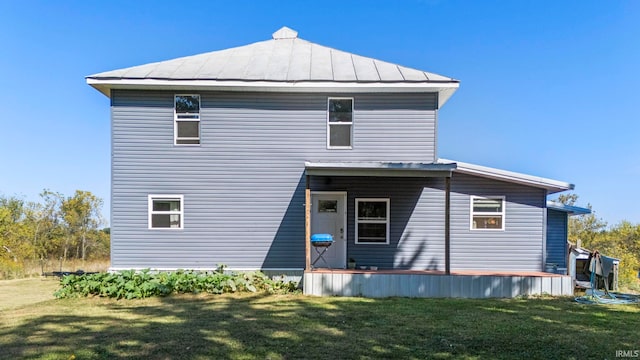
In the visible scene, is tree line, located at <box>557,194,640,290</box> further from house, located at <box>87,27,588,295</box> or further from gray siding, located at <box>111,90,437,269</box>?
gray siding, located at <box>111,90,437,269</box>


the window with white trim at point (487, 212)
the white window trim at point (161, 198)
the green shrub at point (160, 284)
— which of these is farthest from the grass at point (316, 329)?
the window with white trim at point (487, 212)

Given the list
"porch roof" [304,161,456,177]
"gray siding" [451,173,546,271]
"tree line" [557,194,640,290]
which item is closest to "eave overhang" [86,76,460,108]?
"porch roof" [304,161,456,177]

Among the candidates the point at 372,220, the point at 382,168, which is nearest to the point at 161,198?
the point at 372,220

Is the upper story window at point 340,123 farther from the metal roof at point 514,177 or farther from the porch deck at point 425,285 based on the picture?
the porch deck at point 425,285

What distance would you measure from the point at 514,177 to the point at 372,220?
3.83 m

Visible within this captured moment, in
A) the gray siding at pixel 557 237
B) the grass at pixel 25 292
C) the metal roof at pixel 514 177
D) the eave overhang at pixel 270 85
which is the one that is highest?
the eave overhang at pixel 270 85

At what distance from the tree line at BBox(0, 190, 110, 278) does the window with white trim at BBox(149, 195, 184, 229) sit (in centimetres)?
1184

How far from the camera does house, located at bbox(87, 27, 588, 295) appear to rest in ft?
33.0

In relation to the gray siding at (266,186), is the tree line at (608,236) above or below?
below

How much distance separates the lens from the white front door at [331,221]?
34.5 feet

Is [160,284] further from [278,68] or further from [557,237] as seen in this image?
[557,237]

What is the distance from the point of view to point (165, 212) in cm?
1016

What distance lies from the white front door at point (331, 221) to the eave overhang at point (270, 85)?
9.30 ft

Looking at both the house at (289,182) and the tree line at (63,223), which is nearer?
the house at (289,182)
